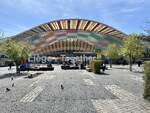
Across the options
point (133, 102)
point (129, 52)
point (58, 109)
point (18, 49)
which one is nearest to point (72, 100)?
point (58, 109)

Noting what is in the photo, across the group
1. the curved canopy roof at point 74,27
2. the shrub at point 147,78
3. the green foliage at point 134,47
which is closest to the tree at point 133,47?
the green foliage at point 134,47

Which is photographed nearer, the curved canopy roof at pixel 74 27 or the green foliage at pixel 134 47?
the green foliage at pixel 134 47

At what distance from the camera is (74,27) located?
359ft

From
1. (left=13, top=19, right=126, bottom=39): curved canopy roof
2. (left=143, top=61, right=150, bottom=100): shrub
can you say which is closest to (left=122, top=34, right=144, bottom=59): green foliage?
(left=143, top=61, right=150, bottom=100): shrub

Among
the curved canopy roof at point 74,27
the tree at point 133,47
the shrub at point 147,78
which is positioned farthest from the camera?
the curved canopy roof at point 74,27

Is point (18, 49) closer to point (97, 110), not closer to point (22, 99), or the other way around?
point (22, 99)

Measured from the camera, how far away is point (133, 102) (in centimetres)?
1133

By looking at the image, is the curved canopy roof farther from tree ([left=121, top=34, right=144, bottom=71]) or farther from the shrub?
the shrub

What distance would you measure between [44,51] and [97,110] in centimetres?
9901

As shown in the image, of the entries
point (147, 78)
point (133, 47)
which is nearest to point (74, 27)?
point (133, 47)

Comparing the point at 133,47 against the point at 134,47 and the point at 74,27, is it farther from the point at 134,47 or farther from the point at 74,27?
the point at 74,27

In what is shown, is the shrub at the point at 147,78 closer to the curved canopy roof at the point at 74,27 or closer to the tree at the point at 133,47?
the tree at the point at 133,47

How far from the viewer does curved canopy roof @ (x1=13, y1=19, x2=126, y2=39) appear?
109m

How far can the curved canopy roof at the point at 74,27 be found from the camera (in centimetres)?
10944
